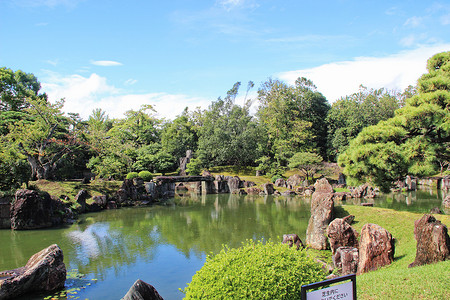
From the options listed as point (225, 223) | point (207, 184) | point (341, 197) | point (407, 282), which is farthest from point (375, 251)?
point (207, 184)

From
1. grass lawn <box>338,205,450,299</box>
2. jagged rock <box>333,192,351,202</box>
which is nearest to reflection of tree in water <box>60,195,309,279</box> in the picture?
jagged rock <box>333,192,351,202</box>

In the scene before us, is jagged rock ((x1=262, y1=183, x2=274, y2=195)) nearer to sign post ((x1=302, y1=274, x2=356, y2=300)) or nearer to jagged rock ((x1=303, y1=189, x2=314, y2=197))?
jagged rock ((x1=303, y1=189, x2=314, y2=197))

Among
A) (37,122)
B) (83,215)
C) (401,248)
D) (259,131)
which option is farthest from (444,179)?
(37,122)

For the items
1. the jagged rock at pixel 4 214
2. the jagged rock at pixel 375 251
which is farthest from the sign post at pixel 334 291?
the jagged rock at pixel 4 214

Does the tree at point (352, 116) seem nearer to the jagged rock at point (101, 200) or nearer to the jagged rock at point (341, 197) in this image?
the jagged rock at point (341, 197)

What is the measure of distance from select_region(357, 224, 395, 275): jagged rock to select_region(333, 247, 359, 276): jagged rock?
234 millimetres

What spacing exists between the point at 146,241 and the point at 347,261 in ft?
29.3

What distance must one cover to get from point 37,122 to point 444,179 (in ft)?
117

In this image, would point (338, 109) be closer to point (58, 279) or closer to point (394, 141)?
point (394, 141)

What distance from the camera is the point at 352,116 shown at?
42.0m

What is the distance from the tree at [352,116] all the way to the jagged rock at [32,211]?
33675 mm

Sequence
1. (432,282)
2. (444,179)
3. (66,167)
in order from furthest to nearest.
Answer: (66,167)
(444,179)
(432,282)

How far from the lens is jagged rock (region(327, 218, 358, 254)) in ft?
34.0

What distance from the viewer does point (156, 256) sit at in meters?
11.8
